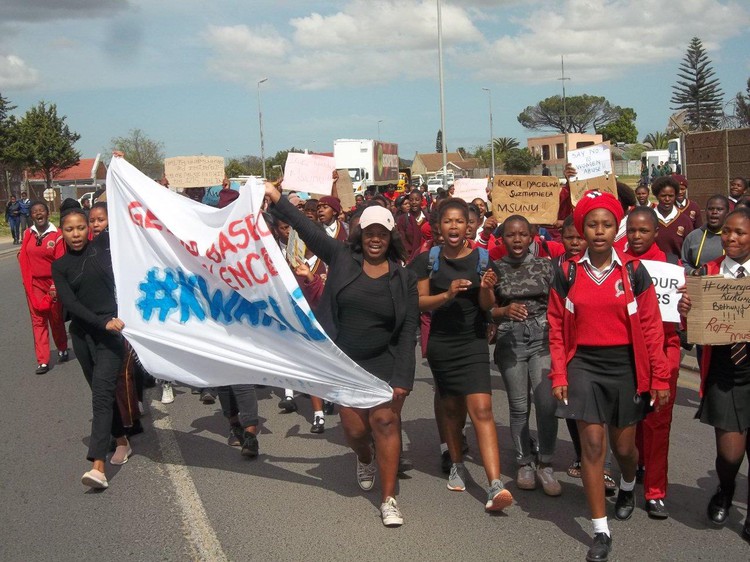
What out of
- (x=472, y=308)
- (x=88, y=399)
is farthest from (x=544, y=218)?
(x=88, y=399)

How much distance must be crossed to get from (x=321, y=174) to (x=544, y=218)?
9.26 feet

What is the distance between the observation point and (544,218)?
834 cm

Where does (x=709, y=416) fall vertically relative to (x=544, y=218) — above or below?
below

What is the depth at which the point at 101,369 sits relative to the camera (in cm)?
589

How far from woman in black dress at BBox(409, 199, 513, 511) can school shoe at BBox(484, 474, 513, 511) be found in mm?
121

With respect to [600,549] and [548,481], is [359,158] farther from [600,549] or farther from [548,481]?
[600,549]

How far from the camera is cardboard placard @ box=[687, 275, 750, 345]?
4.31 metres

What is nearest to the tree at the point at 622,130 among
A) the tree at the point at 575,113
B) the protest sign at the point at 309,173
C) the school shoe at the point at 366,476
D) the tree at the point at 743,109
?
the tree at the point at 575,113

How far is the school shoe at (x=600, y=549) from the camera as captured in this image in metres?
4.21

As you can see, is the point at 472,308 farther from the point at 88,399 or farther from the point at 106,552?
the point at 88,399

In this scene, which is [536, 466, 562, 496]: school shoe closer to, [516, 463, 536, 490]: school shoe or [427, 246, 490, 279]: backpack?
[516, 463, 536, 490]: school shoe

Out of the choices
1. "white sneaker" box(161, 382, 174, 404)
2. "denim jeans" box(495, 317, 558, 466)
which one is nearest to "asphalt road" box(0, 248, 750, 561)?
"denim jeans" box(495, 317, 558, 466)

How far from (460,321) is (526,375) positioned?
637 mm

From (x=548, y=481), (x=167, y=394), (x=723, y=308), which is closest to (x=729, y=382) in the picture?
(x=723, y=308)
